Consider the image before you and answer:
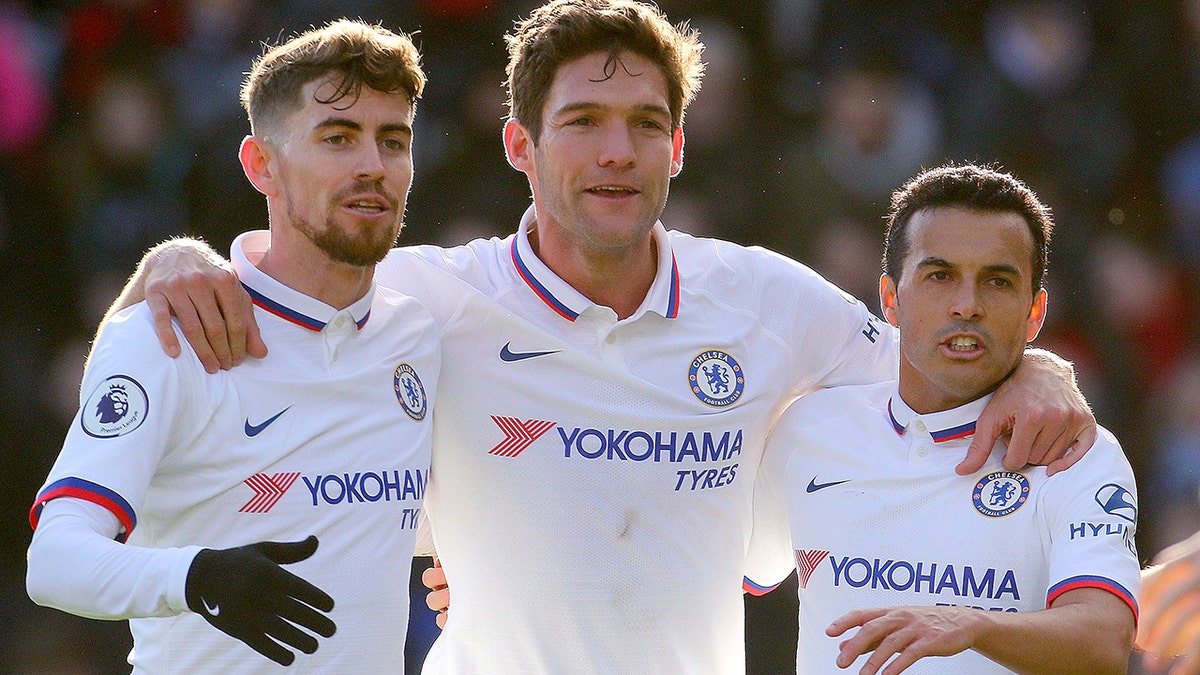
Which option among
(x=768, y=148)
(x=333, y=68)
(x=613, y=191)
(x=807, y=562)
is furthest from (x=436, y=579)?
(x=768, y=148)

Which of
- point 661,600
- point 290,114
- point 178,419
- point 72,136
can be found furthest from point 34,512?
point 72,136

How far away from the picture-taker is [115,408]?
2.87m

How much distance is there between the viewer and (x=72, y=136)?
7.66 m

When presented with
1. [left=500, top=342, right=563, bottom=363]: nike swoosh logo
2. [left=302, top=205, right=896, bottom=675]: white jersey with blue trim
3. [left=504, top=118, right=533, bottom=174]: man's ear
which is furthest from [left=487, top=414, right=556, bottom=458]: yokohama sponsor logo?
[left=504, top=118, right=533, bottom=174]: man's ear

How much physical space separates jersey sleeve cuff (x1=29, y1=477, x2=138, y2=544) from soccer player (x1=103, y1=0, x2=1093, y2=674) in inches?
32.8

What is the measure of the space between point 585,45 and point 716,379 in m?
0.98

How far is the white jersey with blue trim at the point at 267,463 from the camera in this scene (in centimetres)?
287

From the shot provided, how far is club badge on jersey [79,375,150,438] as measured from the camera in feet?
9.30

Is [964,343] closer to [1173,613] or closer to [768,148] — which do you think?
[1173,613]

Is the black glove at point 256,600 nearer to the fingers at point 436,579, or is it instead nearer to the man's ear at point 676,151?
the fingers at point 436,579

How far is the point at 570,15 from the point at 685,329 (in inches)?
36.6

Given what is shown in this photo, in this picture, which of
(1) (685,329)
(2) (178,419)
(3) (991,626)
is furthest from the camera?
(1) (685,329)

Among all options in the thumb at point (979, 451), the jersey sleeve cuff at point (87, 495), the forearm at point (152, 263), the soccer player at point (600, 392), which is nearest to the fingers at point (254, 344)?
the forearm at point (152, 263)

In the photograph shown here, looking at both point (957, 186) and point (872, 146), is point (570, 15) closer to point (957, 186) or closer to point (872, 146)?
point (957, 186)
